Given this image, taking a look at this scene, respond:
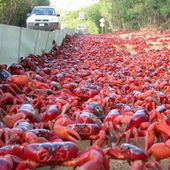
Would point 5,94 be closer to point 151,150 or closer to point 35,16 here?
point 151,150

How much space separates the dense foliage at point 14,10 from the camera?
32.8 m

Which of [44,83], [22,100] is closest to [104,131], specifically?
[22,100]

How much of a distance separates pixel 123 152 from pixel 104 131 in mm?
755

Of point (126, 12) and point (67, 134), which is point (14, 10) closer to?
point (126, 12)

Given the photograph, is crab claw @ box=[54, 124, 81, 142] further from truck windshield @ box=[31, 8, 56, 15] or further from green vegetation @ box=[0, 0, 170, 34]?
truck windshield @ box=[31, 8, 56, 15]

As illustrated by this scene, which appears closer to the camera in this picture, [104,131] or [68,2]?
[104,131]

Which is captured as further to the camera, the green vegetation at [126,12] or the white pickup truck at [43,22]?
the green vegetation at [126,12]

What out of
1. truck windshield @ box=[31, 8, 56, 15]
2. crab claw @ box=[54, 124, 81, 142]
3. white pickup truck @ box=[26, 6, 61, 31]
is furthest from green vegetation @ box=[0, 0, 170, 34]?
crab claw @ box=[54, 124, 81, 142]

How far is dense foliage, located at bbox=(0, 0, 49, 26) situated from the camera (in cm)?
3281

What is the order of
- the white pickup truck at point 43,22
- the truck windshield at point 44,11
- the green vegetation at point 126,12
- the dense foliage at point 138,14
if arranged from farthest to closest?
1. the dense foliage at point 138,14
2. the green vegetation at point 126,12
3. the truck windshield at point 44,11
4. the white pickup truck at point 43,22

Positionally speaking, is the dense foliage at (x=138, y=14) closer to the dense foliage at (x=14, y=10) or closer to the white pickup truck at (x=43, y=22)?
the dense foliage at (x=14, y=10)

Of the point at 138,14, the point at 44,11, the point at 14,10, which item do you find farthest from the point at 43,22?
the point at 138,14

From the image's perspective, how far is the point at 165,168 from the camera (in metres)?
3.72

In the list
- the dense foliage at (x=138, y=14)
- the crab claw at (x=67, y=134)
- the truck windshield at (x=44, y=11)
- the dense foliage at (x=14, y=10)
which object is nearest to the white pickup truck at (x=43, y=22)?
the truck windshield at (x=44, y=11)
